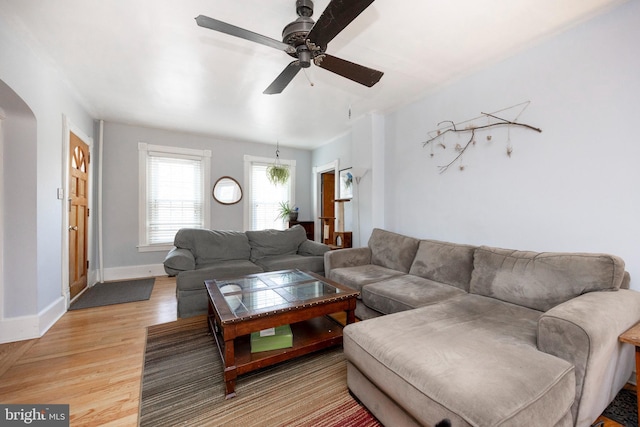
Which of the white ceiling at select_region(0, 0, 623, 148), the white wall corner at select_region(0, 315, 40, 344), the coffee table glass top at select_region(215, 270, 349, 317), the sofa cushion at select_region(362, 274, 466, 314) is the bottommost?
the white wall corner at select_region(0, 315, 40, 344)

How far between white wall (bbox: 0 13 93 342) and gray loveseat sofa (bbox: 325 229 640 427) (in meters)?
2.89

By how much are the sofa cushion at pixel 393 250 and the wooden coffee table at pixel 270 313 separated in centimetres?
101

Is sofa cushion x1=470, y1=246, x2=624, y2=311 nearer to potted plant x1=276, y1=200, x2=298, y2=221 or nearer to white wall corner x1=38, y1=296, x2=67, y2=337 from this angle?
potted plant x1=276, y1=200, x2=298, y2=221

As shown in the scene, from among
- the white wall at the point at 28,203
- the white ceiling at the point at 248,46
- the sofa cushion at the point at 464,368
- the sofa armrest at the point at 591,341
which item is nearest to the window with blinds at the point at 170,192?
the white ceiling at the point at 248,46

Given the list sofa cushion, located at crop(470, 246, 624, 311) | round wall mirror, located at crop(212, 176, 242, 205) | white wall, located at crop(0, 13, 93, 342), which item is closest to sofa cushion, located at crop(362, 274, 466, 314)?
sofa cushion, located at crop(470, 246, 624, 311)

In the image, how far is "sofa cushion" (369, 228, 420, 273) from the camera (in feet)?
9.29

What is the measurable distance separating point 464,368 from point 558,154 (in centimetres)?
199

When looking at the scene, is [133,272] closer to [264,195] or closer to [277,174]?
[264,195]

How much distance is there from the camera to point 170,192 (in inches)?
177

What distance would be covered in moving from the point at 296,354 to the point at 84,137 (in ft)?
13.3

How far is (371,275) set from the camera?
8.73 ft

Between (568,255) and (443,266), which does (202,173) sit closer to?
(443,266)

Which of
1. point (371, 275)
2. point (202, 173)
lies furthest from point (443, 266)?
point (202, 173)

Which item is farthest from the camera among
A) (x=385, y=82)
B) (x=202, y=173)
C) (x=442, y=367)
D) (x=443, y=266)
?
(x=202, y=173)
